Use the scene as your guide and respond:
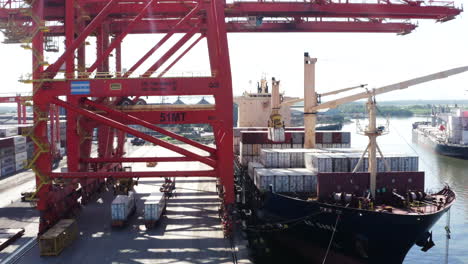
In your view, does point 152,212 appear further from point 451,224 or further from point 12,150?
point 12,150

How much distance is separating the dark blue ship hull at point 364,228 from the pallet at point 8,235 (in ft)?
45.2

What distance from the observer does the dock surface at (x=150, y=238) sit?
1962 centimetres

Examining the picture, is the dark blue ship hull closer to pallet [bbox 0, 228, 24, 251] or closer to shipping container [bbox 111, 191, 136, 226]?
shipping container [bbox 111, 191, 136, 226]

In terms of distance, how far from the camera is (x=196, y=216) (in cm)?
2684

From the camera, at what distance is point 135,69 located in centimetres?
3009

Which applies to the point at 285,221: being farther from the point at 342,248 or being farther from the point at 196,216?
the point at 196,216

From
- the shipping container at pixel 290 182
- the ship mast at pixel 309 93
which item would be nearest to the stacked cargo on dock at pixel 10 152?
the ship mast at pixel 309 93

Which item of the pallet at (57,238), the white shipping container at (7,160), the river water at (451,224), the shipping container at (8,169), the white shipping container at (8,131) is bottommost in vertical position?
the river water at (451,224)

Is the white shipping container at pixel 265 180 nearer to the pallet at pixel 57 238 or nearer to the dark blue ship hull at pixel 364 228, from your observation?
the dark blue ship hull at pixel 364 228

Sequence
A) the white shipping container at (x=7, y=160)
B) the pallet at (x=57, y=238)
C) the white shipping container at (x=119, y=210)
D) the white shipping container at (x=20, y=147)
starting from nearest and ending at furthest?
the pallet at (x=57, y=238), the white shipping container at (x=119, y=210), the white shipping container at (x=7, y=160), the white shipping container at (x=20, y=147)

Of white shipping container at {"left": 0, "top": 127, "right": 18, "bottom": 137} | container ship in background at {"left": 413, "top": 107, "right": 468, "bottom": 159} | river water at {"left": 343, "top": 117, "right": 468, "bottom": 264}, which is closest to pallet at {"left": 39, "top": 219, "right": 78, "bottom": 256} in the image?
river water at {"left": 343, "top": 117, "right": 468, "bottom": 264}

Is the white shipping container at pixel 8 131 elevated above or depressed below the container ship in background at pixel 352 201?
above

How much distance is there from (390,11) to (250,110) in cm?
1884

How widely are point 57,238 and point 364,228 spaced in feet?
45.0
